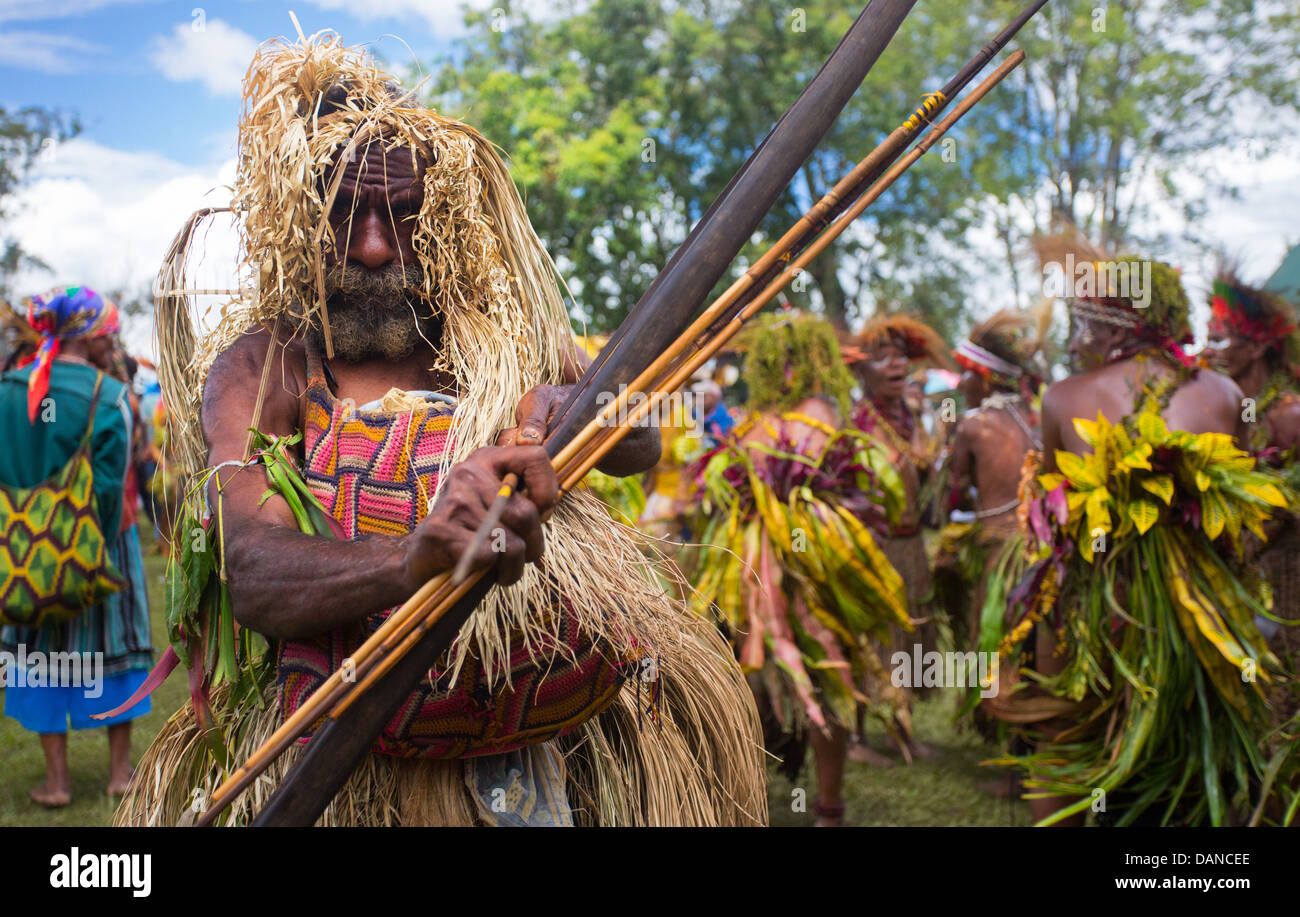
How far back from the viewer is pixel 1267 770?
3.50m

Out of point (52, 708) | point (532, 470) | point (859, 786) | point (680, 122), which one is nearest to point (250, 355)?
point (532, 470)

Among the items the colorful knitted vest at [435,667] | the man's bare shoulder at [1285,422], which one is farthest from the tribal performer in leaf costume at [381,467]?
the man's bare shoulder at [1285,422]

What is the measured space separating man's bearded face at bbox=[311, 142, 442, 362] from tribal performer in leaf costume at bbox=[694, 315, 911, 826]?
2857 millimetres

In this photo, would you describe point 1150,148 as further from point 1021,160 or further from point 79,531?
point 79,531

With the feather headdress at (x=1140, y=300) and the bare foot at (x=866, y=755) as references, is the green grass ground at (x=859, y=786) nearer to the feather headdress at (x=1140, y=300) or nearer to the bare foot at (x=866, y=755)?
the bare foot at (x=866, y=755)

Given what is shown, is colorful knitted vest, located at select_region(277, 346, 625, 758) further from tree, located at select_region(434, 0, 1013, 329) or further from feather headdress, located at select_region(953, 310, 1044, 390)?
tree, located at select_region(434, 0, 1013, 329)

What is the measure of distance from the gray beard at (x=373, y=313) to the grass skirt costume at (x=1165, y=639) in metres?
2.69

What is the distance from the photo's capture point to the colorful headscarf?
4.80 meters

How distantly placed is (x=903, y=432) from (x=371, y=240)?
5525mm

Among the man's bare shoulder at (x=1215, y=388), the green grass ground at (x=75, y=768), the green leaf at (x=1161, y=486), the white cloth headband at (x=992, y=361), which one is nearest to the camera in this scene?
the green leaf at (x=1161, y=486)

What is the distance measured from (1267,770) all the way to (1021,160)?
17937 mm

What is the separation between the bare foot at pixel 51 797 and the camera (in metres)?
4.85

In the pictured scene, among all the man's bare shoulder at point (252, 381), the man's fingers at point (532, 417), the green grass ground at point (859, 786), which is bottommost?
the green grass ground at point (859, 786)

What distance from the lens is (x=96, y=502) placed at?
4.82 metres
